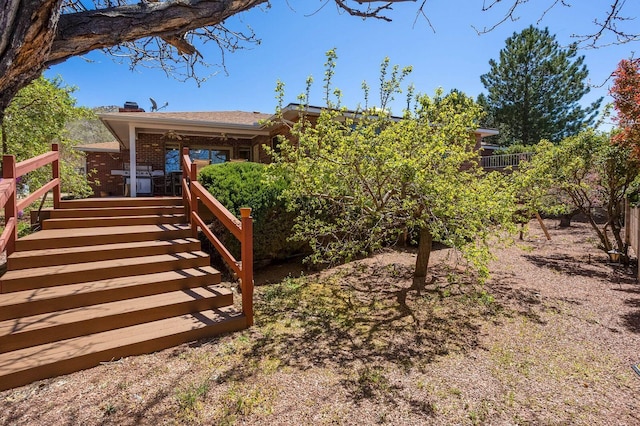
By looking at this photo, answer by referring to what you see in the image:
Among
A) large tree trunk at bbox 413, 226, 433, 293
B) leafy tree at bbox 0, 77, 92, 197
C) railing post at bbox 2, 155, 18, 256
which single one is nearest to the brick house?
leafy tree at bbox 0, 77, 92, 197

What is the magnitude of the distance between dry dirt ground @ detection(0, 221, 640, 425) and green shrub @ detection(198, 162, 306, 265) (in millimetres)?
994

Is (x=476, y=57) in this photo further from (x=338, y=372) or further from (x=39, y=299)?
(x=39, y=299)

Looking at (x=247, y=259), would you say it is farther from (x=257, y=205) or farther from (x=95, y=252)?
(x=95, y=252)

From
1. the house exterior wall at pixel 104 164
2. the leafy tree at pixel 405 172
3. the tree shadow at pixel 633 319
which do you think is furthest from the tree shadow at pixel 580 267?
the house exterior wall at pixel 104 164

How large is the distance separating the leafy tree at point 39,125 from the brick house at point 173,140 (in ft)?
3.49

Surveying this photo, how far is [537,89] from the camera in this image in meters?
22.7

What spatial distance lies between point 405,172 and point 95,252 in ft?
14.2

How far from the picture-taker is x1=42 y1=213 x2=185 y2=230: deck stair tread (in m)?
5.07

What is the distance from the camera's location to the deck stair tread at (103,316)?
316cm

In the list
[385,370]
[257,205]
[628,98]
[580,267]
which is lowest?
[385,370]

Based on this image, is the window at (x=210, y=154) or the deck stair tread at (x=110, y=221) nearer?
the deck stair tread at (x=110, y=221)

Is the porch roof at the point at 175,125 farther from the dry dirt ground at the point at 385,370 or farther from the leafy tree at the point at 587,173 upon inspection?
the leafy tree at the point at 587,173

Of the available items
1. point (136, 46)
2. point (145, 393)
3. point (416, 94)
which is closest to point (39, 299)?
point (145, 393)

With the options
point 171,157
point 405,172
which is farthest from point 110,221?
point 171,157
